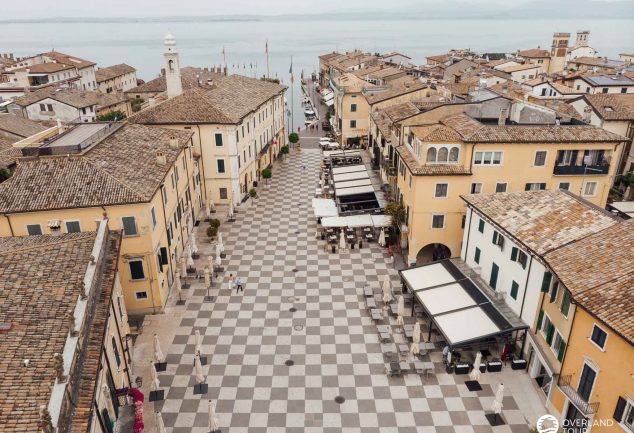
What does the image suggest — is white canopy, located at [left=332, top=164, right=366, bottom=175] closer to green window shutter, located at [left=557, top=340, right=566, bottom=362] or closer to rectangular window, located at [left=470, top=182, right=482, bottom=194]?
rectangular window, located at [left=470, top=182, right=482, bottom=194]

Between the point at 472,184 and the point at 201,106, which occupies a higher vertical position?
the point at 201,106

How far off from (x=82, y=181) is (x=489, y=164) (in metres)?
26.7

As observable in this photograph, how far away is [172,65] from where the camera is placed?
1998 inches

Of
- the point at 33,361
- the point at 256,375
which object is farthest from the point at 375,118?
the point at 33,361

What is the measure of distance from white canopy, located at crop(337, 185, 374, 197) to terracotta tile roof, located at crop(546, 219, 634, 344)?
22.9m

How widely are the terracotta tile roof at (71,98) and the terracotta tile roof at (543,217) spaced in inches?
2620

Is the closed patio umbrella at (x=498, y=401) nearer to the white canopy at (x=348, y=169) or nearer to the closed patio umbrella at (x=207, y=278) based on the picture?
the closed patio umbrella at (x=207, y=278)

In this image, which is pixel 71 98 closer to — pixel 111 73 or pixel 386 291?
pixel 111 73

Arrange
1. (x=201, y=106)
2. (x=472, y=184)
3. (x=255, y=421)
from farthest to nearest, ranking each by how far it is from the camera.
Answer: (x=201, y=106)
(x=472, y=184)
(x=255, y=421)

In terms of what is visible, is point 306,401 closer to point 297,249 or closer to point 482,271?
point 482,271

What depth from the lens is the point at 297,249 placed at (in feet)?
124

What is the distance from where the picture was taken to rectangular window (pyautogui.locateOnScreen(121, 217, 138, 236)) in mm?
27047

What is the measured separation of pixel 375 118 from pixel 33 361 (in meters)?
42.4

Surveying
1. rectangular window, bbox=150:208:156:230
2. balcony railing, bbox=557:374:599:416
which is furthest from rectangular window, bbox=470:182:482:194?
rectangular window, bbox=150:208:156:230
